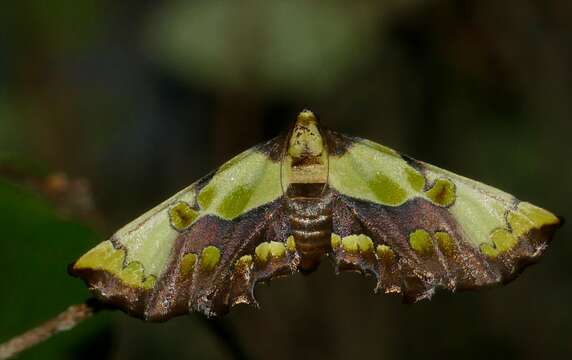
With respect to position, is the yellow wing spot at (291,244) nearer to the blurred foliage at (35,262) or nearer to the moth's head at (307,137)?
the moth's head at (307,137)

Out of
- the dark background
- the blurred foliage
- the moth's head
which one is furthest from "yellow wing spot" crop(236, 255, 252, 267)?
the dark background

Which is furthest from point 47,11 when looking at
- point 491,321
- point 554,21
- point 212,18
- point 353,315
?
point 491,321

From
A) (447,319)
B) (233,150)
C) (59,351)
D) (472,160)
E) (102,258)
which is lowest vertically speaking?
(447,319)

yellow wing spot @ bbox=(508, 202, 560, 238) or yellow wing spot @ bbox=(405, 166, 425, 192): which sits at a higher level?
yellow wing spot @ bbox=(405, 166, 425, 192)

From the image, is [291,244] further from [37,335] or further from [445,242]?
[37,335]

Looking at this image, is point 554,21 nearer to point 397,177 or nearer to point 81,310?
point 397,177

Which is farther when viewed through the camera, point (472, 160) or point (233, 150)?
point (472, 160)

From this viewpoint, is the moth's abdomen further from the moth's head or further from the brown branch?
the brown branch

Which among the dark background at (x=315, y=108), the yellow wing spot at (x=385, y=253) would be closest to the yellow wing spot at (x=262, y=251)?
the yellow wing spot at (x=385, y=253)
